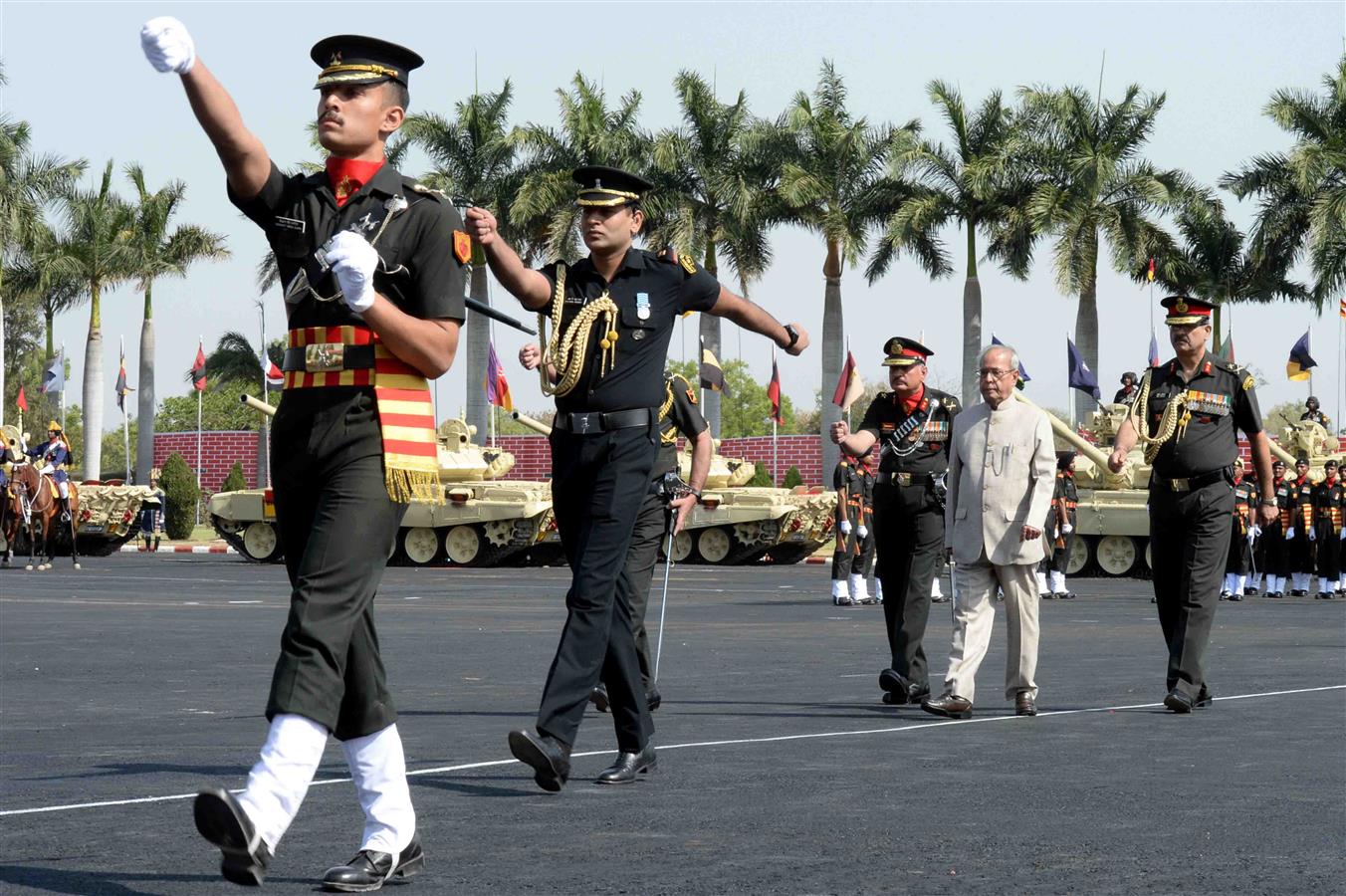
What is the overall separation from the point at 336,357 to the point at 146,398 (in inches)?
2194

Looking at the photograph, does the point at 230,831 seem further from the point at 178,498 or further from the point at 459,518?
the point at 178,498

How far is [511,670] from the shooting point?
Answer: 44.4 ft

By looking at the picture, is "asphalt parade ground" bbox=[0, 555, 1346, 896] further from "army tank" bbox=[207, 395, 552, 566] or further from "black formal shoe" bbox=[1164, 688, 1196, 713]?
"army tank" bbox=[207, 395, 552, 566]

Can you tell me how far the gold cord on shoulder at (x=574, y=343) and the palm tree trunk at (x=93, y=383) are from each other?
5359 centimetres

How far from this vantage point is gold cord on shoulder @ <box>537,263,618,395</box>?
306 inches

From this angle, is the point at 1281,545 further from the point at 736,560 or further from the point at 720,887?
the point at 720,887

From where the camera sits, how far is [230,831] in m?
4.87

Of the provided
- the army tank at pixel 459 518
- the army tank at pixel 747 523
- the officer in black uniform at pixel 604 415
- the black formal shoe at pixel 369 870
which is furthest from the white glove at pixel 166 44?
the army tank at pixel 747 523

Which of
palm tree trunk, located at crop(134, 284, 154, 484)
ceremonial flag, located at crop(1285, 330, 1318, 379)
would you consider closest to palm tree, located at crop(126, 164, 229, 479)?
palm tree trunk, located at crop(134, 284, 154, 484)

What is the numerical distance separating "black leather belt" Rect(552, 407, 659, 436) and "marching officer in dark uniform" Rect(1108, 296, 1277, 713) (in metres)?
3.85

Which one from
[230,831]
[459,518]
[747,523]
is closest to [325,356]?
[230,831]

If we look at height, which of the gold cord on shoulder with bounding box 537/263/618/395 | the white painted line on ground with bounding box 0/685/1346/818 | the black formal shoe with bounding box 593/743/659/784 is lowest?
the white painted line on ground with bounding box 0/685/1346/818

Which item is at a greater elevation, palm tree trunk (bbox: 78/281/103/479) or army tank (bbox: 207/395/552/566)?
palm tree trunk (bbox: 78/281/103/479)

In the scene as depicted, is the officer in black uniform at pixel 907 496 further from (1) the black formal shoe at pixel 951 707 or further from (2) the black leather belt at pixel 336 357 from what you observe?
(2) the black leather belt at pixel 336 357
